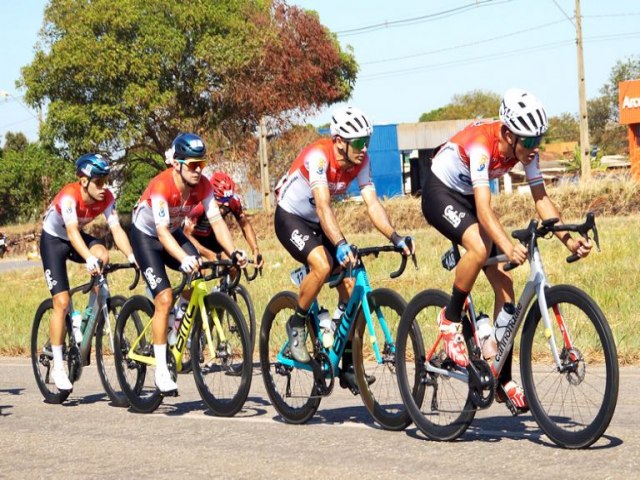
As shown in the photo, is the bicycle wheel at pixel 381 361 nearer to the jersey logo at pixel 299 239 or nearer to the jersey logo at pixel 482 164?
the jersey logo at pixel 299 239

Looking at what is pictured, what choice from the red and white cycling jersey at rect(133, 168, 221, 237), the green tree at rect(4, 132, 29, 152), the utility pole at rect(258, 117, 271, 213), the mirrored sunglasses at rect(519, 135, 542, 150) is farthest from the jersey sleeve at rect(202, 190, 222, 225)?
the green tree at rect(4, 132, 29, 152)

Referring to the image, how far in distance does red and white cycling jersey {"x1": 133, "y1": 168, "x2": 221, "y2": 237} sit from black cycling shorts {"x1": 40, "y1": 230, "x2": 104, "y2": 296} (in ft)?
3.80

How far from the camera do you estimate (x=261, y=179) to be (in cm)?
4381

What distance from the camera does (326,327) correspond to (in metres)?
9.40

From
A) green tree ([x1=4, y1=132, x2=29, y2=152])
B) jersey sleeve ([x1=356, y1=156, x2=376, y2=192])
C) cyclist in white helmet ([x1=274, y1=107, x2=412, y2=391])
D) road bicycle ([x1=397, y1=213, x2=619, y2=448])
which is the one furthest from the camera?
green tree ([x1=4, y1=132, x2=29, y2=152])

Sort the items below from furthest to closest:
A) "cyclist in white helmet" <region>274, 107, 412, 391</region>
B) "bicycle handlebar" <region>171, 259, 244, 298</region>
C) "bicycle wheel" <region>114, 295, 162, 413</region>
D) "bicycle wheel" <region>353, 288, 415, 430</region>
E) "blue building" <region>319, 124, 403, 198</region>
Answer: "blue building" <region>319, 124, 403, 198</region> → "bicycle wheel" <region>114, 295, 162, 413</region> → "bicycle handlebar" <region>171, 259, 244, 298</region> → "cyclist in white helmet" <region>274, 107, 412, 391</region> → "bicycle wheel" <region>353, 288, 415, 430</region>

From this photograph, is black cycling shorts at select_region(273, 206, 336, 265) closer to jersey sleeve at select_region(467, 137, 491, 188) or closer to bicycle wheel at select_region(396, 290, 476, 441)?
bicycle wheel at select_region(396, 290, 476, 441)

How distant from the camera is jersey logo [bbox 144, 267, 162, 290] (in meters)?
10.7

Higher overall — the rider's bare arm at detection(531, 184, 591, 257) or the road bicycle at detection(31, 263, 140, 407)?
the rider's bare arm at detection(531, 184, 591, 257)

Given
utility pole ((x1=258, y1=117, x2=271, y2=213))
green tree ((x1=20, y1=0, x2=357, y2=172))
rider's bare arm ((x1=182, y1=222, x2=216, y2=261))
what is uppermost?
green tree ((x1=20, y1=0, x2=357, y2=172))

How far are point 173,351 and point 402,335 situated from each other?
274 centimetres

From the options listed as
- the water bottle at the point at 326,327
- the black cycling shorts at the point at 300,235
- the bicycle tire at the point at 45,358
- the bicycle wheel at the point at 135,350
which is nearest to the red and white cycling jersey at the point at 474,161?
the black cycling shorts at the point at 300,235

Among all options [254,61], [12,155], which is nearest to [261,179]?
[254,61]

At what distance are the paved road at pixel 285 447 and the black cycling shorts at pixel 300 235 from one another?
125 cm
